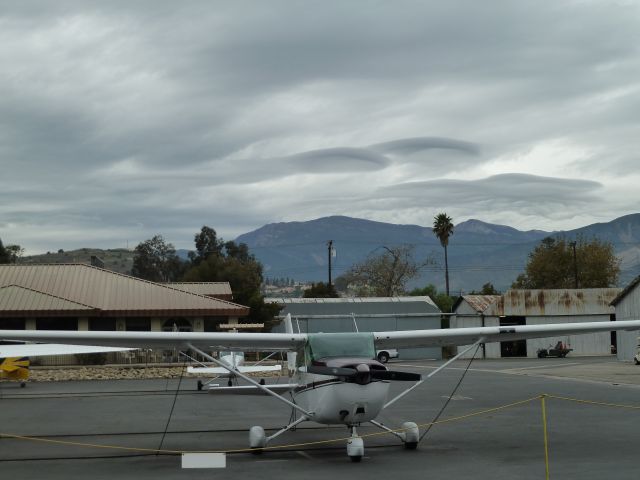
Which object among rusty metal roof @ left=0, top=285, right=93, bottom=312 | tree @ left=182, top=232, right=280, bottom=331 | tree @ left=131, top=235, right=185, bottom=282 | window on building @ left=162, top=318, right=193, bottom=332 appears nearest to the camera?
rusty metal roof @ left=0, top=285, right=93, bottom=312

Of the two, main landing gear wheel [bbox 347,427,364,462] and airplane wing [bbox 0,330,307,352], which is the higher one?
airplane wing [bbox 0,330,307,352]

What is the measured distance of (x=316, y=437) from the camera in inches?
621

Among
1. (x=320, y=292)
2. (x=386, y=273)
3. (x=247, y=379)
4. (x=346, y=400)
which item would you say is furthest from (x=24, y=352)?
(x=386, y=273)

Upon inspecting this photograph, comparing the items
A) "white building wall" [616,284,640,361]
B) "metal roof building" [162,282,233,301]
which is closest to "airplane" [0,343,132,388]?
"metal roof building" [162,282,233,301]

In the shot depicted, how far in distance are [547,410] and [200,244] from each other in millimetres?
98326

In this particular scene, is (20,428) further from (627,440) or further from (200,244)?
(200,244)

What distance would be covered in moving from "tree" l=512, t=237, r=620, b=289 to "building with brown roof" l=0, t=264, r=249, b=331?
57974mm

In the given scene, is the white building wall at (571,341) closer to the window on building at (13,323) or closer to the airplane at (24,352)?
the window on building at (13,323)

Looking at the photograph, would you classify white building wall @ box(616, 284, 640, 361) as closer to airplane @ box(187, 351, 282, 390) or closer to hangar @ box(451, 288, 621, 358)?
hangar @ box(451, 288, 621, 358)

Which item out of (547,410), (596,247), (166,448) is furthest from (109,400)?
(596,247)

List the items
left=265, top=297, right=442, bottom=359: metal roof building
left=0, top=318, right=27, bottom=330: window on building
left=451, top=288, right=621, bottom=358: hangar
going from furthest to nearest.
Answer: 1. left=265, top=297, right=442, bottom=359: metal roof building
2. left=451, top=288, right=621, bottom=358: hangar
3. left=0, top=318, right=27, bottom=330: window on building

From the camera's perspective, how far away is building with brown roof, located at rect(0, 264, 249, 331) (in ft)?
133

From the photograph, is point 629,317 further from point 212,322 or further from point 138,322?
point 138,322

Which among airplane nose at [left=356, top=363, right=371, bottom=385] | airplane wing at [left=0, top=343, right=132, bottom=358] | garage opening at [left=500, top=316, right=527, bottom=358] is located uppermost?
airplane nose at [left=356, top=363, right=371, bottom=385]
